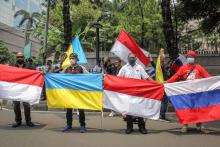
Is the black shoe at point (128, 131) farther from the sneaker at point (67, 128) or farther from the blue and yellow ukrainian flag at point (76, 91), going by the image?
the sneaker at point (67, 128)

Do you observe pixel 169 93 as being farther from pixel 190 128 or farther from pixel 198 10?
pixel 198 10

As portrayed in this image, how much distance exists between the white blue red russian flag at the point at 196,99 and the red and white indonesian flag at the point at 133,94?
398 millimetres

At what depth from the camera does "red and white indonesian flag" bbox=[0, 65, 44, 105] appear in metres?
11.6

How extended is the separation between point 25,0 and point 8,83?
103384mm

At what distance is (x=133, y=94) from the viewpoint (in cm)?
1132

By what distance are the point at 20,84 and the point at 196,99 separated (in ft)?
14.2

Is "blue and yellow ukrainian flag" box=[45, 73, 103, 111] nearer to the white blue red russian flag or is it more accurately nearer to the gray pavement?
the gray pavement

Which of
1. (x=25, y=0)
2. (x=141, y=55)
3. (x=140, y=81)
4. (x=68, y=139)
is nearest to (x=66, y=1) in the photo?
(x=141, y=55)

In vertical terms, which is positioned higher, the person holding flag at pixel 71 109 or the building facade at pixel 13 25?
the building facade at pixel 13 25

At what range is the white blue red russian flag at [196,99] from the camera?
11078 mm

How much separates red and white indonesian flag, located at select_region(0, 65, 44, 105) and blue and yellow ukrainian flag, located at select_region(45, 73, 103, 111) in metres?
0.39

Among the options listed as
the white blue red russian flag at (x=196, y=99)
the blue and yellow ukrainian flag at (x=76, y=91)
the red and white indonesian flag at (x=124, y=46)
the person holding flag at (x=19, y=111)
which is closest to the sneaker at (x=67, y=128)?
the blue and yellow ukrainian flag at (x=76, y=91)

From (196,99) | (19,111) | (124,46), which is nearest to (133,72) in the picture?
(196,99)

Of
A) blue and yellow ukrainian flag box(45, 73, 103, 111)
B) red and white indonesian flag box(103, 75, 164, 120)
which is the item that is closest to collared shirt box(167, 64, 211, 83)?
red and white indonesian flag box(103, 75, 164, 120)
